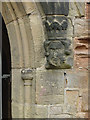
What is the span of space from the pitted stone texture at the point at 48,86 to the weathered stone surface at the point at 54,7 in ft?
1.81

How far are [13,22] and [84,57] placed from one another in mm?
768

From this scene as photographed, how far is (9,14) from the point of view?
2.03m

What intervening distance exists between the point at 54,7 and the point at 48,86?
29.1 inches

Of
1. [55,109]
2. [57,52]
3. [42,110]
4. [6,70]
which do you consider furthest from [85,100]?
[6,70]

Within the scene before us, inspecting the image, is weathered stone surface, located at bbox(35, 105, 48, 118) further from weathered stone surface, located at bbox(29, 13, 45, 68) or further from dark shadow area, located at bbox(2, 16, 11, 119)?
dark shadow area, located at bbox(2, 16, 11, 119)

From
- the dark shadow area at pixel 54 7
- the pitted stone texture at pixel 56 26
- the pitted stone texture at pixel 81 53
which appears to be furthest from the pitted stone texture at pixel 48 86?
the dark shadow area at pixel 54 7

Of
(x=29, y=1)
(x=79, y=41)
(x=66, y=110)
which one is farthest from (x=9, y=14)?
(x=66, y=110)

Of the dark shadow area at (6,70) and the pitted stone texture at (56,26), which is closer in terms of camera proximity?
the pitted stone texture at (56,26)

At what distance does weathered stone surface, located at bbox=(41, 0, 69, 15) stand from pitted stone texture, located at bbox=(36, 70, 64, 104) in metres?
0.55

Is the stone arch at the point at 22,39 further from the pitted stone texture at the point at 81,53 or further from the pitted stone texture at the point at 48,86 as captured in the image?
the pitted stone texture at the point at 81,53

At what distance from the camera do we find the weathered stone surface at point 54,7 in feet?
6.33

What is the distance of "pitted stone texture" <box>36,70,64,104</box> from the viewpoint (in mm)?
1999

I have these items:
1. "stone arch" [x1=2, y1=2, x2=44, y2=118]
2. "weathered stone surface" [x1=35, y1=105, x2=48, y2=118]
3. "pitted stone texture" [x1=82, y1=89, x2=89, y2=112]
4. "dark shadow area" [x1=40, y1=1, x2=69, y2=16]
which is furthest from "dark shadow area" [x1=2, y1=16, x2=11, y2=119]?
"pitted stone texture" [x1=82, y1=89, x2=89, y2=112]

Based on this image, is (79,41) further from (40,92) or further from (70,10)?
(40,92)
